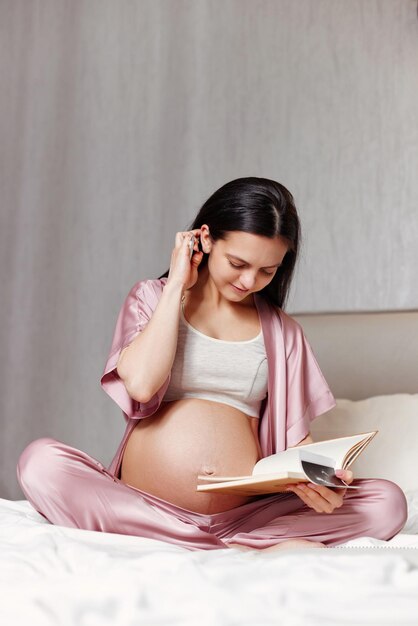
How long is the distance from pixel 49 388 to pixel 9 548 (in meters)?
1.94

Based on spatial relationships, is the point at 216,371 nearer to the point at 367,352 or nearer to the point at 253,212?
the point at 253,212

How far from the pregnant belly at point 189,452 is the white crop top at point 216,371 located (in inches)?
1.4

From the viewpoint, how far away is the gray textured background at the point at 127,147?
2770mm

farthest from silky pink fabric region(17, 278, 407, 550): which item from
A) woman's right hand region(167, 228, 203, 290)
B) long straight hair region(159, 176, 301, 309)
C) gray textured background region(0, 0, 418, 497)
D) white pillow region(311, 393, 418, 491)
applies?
gray textured background region(0, 0, 418, 497)

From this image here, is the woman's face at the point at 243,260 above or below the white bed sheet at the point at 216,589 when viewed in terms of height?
above

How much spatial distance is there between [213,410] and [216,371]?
0.29 feet

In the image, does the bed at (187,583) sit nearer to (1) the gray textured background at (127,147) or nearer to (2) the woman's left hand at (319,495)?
(2) the woman's left hand at (319,495)

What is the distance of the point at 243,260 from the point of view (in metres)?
1.72

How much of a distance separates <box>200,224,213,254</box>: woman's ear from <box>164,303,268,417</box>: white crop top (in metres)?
0.17

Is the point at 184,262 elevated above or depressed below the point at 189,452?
above

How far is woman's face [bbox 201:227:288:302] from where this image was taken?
5.64 feet

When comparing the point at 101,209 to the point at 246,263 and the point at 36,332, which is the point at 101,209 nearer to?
the point at 36,332

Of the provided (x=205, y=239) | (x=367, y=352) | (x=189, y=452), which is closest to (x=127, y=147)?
(x=367, y=352)

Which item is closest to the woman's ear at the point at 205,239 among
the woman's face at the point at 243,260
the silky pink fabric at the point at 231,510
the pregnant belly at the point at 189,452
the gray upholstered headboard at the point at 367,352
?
the woman's face at the point at 243,260
